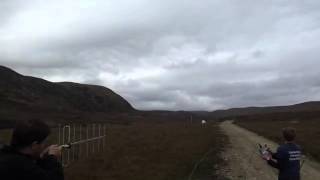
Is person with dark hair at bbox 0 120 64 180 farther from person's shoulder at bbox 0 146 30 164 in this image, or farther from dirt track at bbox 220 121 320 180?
dirt track at bbox 220 121 320 180

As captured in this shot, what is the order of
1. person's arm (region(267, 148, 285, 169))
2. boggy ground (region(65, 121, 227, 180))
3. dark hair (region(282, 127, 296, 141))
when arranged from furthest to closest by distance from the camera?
boggy ground (region(65, 121, 227, 180)) → person's arm (region(267, 148, 285, 169)) → dark hair (region(282, 127, 296, 141))

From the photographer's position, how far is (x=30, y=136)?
18.1 ft

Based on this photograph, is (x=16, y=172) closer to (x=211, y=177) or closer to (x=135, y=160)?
(x=211, y=177)

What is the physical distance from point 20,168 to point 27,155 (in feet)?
0.48

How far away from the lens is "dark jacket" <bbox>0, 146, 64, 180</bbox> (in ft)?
18.0

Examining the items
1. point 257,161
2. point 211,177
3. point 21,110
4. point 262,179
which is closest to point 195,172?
point 211,177

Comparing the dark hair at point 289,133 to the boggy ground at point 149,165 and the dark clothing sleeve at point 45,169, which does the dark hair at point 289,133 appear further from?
the boggy ground at point 149,165

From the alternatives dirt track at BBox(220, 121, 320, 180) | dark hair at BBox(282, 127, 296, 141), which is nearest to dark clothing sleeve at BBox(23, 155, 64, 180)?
dark hair at BBox(282, 127, 296, 141)

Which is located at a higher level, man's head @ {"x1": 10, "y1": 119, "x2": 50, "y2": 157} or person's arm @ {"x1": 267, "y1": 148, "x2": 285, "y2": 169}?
man's head @ {"x1": 10, "y1": 119, "x2": 50, "y2": 157}

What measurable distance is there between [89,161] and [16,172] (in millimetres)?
23680

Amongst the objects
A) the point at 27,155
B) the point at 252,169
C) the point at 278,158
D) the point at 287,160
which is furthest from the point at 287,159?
the point at 252,169

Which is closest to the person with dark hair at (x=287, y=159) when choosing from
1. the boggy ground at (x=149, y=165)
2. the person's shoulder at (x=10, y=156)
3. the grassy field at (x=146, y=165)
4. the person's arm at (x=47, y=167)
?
the person's arm at (x=47, y=167)

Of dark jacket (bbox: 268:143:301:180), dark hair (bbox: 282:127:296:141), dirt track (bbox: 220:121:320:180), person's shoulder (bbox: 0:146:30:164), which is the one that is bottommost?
dirt track (bbox: 220:121:320:180)

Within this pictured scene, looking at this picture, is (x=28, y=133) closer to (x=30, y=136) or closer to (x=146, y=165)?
(x=30, y=136)
